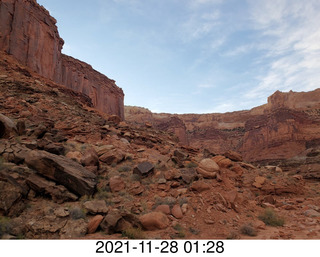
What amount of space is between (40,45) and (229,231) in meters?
26.7

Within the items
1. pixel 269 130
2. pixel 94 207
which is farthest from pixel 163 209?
pixel 269 130

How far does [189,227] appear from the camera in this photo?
5578 millimetres

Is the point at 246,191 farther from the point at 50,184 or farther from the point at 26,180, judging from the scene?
the point at 26,180

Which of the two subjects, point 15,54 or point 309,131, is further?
point 309,131

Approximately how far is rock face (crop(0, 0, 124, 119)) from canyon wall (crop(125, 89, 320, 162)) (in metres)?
27.0

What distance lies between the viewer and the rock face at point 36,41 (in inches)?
769

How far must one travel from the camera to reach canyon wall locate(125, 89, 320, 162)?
4406cm

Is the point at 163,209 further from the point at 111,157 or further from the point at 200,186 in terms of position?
the point at 111,157

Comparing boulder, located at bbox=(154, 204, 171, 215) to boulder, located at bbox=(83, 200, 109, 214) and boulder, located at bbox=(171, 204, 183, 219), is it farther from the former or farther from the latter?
boulder, located at bbox=(83, 200, 109, 214)

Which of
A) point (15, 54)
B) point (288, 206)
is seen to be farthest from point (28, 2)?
point (288, 206)

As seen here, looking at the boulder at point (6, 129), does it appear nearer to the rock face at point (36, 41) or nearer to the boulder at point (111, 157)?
the boulder at point (111, 157)

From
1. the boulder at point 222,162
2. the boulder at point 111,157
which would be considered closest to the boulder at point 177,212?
the boulder at point 111,157

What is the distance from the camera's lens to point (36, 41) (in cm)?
2269

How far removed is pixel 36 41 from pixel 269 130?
49626 millimetres
